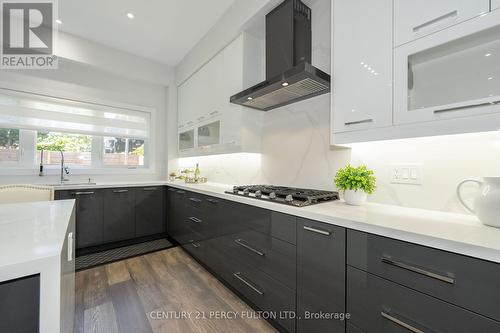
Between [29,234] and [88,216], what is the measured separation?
2.43m

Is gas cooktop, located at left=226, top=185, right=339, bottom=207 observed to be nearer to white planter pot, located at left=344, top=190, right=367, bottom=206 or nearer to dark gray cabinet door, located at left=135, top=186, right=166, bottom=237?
white planter pot, located at left=344, top=190, right=367, bottom=206

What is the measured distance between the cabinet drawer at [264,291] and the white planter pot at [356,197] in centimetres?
73

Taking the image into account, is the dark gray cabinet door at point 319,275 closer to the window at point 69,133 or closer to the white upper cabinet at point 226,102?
the white upper cabinet at point 226,102

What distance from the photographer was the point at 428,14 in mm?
1046

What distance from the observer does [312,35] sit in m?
1.93

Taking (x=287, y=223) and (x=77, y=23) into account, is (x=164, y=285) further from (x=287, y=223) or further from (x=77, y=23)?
(x=77, y=23)

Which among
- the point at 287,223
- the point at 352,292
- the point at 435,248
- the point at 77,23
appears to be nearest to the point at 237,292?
the point at 287,223

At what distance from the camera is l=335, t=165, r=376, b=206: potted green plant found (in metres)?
1.40

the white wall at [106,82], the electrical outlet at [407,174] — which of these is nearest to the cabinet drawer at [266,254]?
the electrical outlet at [407,174]

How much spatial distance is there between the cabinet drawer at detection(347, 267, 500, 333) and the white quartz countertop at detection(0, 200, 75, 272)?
1.22 m

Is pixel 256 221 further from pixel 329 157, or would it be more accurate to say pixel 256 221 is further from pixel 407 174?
pixel 407 174

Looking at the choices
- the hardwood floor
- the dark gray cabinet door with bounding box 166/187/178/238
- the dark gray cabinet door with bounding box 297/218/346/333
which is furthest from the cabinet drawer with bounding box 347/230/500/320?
the dark gray cabinet door with bounding box 166/187/178/238

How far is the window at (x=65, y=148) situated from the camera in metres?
2.98

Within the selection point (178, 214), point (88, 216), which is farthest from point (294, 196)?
point (88, 216)
